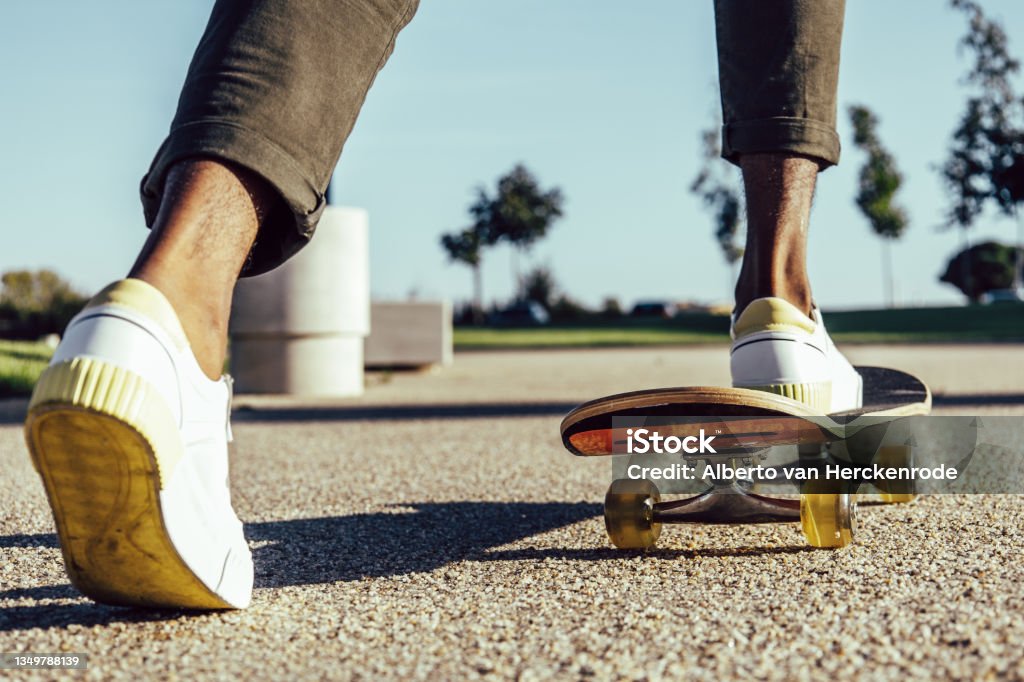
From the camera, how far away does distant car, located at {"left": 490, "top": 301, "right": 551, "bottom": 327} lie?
37969mm

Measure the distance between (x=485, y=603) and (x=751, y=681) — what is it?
1.48 ft

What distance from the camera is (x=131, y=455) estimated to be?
109 centimetres

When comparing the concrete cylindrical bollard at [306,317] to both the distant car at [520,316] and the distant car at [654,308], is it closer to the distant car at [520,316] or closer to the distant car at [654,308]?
the distant car at [520,316]

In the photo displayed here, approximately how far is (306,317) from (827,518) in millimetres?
5610

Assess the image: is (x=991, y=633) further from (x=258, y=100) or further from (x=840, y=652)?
(x=258, y=100)

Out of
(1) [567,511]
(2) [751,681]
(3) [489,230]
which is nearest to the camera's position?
(2) [751,681]

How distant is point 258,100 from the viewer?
124 cm

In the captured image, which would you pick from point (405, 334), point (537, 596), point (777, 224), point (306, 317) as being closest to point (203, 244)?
point (537, 596)

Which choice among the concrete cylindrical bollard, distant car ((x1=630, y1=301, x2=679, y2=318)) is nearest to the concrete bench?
the concrete cylindrical bollard

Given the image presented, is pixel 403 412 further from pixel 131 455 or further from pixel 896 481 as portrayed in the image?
pixel 131 455

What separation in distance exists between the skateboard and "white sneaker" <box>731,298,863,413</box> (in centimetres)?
6

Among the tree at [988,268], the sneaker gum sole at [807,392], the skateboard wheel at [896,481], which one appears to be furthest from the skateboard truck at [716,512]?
the tree at [988,268]

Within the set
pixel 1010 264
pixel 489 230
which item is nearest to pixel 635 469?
pixel 489 230

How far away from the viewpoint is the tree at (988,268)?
160 feet
